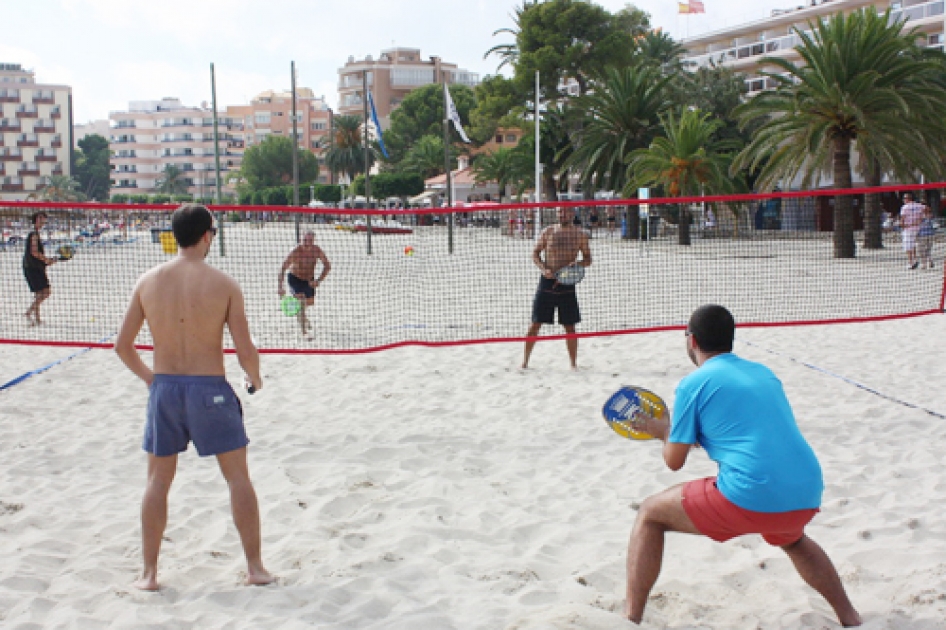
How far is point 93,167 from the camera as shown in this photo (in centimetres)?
12381

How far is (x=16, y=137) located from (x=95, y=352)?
120 m

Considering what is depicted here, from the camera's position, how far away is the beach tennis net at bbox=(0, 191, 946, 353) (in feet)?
35.2

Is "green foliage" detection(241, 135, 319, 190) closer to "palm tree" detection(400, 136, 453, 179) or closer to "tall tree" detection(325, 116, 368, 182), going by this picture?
"tall tree" detection(325, 116, 368, 182)

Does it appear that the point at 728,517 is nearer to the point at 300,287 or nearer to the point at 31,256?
the point at 300,287

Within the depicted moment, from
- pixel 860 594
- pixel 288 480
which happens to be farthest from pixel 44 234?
pixel 860 594

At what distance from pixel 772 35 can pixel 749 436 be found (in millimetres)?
63560

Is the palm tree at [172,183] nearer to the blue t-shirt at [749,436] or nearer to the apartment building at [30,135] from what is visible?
the apartment building at [30,135]

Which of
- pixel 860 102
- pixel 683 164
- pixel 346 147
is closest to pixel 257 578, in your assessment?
pixel 860 102

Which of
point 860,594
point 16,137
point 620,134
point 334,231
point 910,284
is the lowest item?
point 860,594

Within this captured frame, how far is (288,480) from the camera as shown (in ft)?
18.3

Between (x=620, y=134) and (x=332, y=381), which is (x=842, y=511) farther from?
(x=620, y=134)

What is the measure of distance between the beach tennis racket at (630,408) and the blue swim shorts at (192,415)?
5.53ft

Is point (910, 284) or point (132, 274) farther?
point (132, 274)

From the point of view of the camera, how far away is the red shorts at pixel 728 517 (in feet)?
10.6
